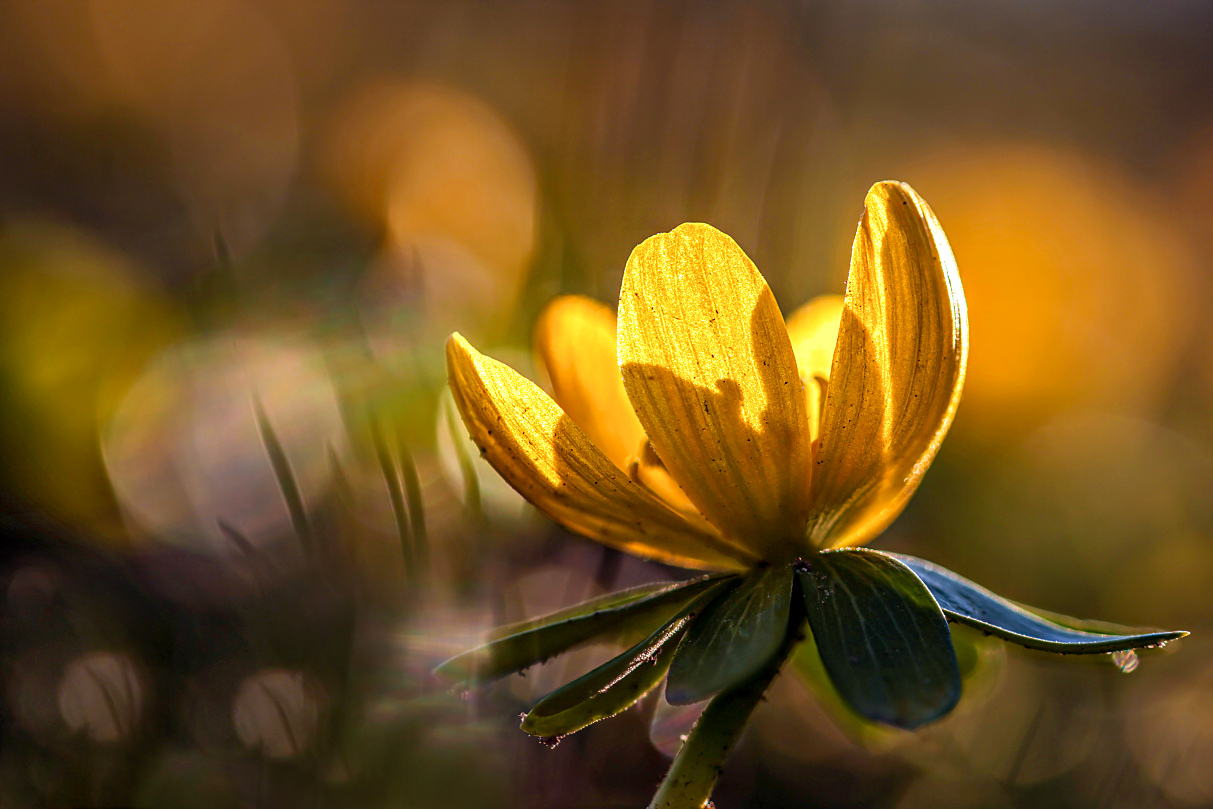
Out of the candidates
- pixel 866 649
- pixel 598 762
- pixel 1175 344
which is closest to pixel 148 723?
pixel 598 762

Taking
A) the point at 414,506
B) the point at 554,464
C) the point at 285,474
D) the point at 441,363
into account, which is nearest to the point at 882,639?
the point at 554,464

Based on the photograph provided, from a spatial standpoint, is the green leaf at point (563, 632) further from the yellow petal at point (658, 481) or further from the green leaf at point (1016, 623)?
the green leaf at point (1016, 623)

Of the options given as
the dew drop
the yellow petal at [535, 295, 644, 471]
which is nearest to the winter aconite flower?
the dew drop

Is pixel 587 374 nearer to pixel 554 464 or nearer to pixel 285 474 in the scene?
pixel 554 464

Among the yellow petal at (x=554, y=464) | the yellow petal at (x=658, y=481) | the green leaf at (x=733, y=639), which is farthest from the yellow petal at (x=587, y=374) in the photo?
the green leaf at (x=733, y=639)

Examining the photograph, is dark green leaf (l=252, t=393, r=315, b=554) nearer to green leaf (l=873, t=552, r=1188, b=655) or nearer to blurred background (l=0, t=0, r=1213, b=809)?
blurred background (l=0, t=0, r=1213, b=809)
